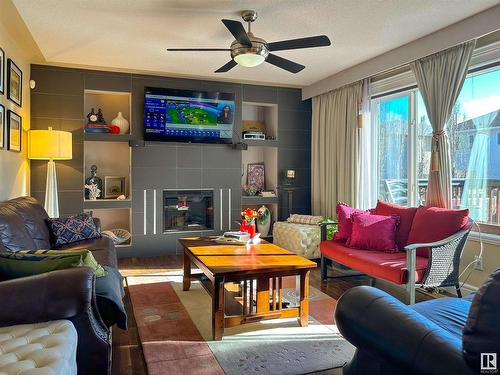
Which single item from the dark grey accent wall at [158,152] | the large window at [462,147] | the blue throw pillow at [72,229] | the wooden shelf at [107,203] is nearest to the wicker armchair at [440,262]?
the large window at [462,147]

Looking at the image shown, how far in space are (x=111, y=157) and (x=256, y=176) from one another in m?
2.33

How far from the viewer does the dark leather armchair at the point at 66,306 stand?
181cm

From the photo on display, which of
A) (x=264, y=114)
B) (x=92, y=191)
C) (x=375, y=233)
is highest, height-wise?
(x=264, y=114)

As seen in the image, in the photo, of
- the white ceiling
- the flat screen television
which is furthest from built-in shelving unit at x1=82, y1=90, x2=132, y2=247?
the white ceiling

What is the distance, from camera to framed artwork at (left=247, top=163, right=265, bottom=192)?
252 inches

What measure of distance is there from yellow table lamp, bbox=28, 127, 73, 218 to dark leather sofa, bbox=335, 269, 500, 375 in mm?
4000

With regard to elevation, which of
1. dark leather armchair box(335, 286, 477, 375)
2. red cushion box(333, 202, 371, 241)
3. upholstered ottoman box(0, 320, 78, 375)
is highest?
red cushion box(333, 202, 371, 241)

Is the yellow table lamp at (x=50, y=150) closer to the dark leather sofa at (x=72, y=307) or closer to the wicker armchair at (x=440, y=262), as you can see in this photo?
the dark leather sofa at (x=72, y=307)

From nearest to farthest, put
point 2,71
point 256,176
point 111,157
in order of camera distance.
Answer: point 2,71
point 111,157
point 256,176

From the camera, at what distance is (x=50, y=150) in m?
4.44

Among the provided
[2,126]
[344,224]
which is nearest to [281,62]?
[344,224]

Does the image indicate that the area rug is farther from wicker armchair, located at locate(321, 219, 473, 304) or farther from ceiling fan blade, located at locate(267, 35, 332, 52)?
ceiling fan blade, located at locate(267, 35, 332, 52)

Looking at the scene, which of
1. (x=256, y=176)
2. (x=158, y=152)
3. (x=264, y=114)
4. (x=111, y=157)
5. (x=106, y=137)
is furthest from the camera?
(x=264, y=114)

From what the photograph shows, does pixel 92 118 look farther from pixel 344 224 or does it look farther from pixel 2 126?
pixel 344 224
